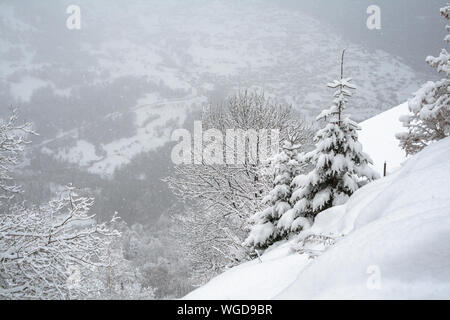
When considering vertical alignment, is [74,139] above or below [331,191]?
below

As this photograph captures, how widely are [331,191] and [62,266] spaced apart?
5847 mm

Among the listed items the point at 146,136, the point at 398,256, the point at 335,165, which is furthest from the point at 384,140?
the point at 146,136

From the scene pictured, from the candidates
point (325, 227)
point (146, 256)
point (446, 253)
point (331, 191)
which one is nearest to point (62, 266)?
point (325, 227)

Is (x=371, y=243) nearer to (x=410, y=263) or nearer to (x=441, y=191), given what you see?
(x=410, y=263)

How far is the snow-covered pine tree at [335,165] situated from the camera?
5734 mm

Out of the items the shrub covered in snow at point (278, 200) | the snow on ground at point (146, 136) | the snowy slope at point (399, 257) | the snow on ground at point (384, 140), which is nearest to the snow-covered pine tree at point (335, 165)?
the shrub covered in snow at point (278, 200)

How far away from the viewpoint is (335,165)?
225 inches

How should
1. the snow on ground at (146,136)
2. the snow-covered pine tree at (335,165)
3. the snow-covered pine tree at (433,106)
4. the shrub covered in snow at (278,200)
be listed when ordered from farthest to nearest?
the snow on ground at (146,136), the shrub covered in snow at (278,200), the snow-covered pine tree at (433,106), the snow-covered pine tree at (335,165)

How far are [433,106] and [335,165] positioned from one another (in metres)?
3.27

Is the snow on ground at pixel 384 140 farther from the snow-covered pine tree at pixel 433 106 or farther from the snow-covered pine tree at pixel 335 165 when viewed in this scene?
the snow-covered pine tree at pixel 335 165

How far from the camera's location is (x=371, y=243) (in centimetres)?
193

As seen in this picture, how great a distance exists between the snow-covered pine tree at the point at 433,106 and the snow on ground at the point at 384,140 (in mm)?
5101

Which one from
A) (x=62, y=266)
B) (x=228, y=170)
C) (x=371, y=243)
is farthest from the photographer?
(x=228, y=170)
